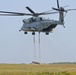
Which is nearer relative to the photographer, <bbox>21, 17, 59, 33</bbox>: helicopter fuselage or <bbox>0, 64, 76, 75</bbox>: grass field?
<bbox>0, 64, 76, 75</bbox>: grass field

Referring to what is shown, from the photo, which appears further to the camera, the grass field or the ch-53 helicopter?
the ch-53 helicopter

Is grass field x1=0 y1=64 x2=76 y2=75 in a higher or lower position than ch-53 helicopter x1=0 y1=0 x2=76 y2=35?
lower

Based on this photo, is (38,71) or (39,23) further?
(39,23)

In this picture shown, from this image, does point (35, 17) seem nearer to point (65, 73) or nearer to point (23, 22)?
point (23, 22)

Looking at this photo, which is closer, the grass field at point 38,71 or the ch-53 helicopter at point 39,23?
the grass field at point 38,71

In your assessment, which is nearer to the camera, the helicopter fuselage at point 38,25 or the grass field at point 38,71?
the grass field at point 38,71

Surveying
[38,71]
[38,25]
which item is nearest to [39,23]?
[38,25]

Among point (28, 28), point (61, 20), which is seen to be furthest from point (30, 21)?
point (61, 20)

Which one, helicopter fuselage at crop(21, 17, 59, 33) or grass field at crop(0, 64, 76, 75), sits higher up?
helicopter fuselage at crop(21, 17, 59, 33)

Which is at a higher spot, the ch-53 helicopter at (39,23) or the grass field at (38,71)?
the ch-53 helicopter at (39,23)

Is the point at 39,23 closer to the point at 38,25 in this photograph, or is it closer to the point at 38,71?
the point at 38,25

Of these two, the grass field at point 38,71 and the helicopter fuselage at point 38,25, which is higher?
the helicopter fuselage at point 38,25

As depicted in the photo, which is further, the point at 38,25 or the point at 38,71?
the point at 38,25

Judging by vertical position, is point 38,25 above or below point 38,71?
above
